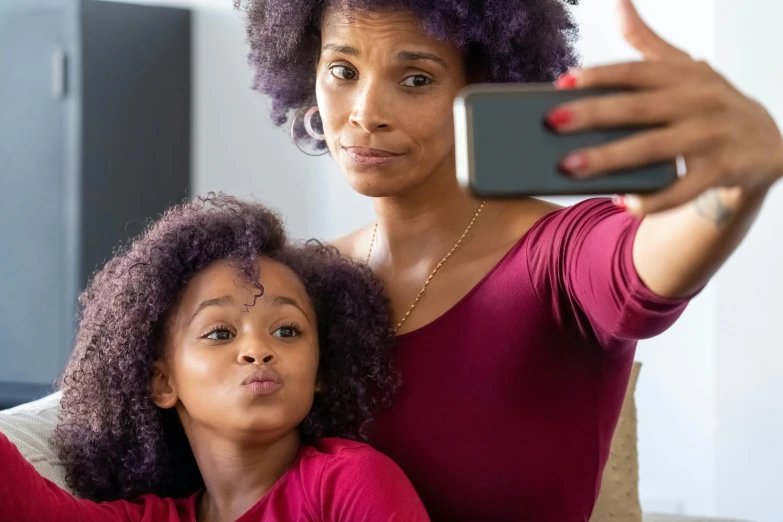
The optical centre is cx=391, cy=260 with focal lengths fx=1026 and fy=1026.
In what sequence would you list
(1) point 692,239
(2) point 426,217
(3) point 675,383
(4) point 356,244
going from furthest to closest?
(3) point 675,383, (4) point 356,244, (2) point 426,217, (1) point 692,239

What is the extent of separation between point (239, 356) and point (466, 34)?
19.6 inches

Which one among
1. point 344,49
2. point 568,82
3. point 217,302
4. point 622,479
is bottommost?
point 622,479

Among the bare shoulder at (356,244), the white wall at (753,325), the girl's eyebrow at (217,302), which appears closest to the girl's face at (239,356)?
the girl's eyebrow at (217,302)

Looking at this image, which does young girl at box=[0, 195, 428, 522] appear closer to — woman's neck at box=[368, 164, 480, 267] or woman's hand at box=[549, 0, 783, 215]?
woman's neck at box=[368, 164, 480, 267]

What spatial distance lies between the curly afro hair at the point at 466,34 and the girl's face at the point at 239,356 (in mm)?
365

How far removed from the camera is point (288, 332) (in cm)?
124

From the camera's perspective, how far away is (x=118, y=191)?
108 inches

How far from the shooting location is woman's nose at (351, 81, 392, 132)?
1.25 metres

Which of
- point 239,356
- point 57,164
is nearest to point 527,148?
point 239,356

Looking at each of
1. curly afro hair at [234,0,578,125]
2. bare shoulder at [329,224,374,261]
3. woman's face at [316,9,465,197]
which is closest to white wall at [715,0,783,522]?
curly afro hair at [234,0,578,125]

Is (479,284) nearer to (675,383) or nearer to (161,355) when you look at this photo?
(161,355)

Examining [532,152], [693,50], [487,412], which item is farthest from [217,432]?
[693,50]

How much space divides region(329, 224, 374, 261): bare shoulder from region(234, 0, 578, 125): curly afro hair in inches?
9.4

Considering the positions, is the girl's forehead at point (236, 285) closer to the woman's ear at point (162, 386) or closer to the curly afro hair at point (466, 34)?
the woman's ear at point (162, 386)
